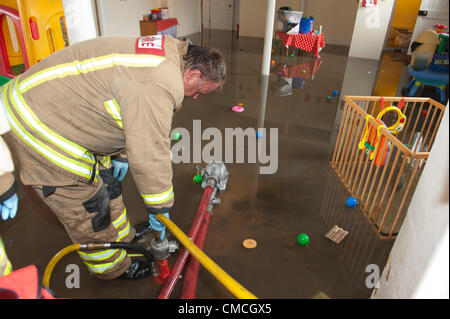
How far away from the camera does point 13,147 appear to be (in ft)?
6.72

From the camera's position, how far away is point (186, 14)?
13.9m

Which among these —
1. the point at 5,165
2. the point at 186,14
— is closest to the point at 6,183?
the point at 5,165

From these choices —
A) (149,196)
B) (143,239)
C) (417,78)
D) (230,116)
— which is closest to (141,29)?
(230,116)

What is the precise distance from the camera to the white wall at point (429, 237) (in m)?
1.07

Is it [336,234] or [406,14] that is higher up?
[406,14]

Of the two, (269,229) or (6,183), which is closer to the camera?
(6,183)

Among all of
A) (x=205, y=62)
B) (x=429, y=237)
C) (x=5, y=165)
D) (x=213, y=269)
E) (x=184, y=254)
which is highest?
(x=205, y=62)

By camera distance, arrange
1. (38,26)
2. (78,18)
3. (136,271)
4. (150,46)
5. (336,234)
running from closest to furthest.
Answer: (150,46) → (136,271) → (336,234) → (78,18) → (38,26)

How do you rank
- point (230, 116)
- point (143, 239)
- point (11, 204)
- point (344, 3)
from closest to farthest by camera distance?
point (11, 204) < point (143, 239) < point (230, 116) < point (344, 3)

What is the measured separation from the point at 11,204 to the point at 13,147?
39 cm

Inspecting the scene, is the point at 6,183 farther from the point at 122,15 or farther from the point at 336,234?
the point at 122,15

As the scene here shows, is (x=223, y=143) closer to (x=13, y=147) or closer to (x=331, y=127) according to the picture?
(x=331, y=127)

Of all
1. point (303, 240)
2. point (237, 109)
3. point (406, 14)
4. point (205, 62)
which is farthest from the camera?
point (406, 14)

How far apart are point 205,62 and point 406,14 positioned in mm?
16729
